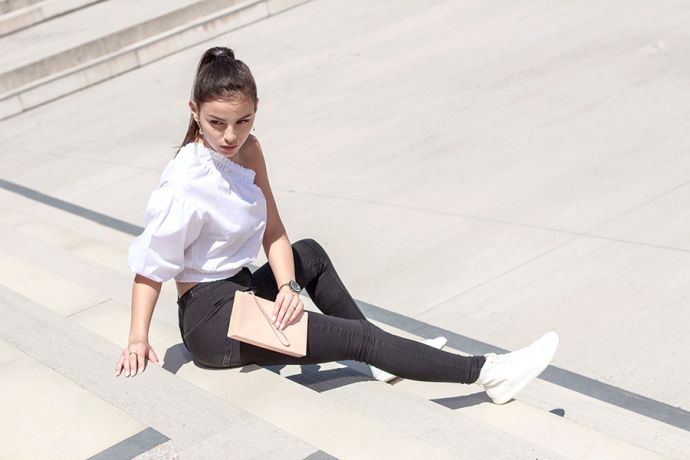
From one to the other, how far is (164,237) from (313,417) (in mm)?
719

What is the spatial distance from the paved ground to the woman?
983 mm

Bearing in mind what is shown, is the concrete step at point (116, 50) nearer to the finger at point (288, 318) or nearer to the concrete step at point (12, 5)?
the concrete step at point (12, 5)

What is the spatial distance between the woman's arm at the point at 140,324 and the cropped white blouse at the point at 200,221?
58 millimetres

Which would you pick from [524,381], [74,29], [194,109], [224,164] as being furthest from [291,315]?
[74,29]

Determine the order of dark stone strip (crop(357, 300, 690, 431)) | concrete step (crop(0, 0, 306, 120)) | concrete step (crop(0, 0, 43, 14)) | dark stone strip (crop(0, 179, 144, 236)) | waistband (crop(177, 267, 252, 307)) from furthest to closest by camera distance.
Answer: concrete step (crop(0, 0, 43, 14)), concrete step (crop(0, 0, 306, 120)), dark stone strip (crop(0, 179, 144, 236)), dark stone strip (crop(357, 300, 690, 431)), waistband (crop(177, 267, 252, 307))

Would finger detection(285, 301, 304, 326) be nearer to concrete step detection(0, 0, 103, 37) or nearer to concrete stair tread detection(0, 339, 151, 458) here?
concrete stair tread detection(0, 339, 151, 458)

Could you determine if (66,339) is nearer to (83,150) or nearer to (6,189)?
(6,189)

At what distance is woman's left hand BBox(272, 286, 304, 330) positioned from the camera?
3.13 metres

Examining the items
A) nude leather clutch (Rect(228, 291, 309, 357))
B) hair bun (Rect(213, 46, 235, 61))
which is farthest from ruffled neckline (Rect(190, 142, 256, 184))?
nude leather clutch (Rect(228, 291, 309, 357))

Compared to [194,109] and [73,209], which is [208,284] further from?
[73,209]

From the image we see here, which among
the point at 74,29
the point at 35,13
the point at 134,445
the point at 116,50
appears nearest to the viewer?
the point at 134,445

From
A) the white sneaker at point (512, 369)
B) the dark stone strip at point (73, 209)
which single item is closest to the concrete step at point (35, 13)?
the dark stone strip at point (73, 209)

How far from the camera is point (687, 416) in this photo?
3.55 m

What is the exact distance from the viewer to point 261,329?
3.09 metres
